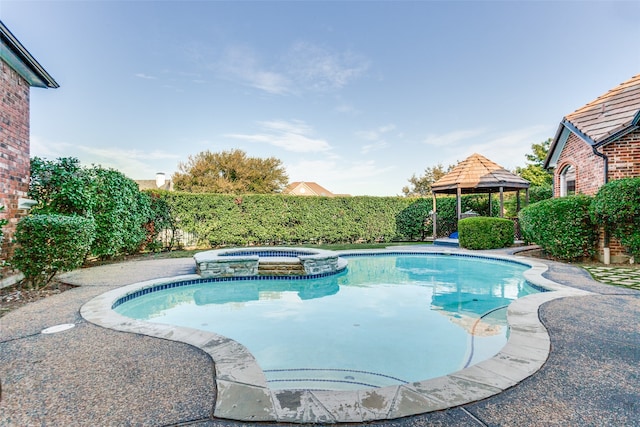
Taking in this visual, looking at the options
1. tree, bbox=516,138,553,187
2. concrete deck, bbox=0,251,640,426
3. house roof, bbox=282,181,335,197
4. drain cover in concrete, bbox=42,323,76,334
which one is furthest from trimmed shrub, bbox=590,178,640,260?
house roof, bbox=282,181,335,197

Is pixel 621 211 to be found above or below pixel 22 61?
below

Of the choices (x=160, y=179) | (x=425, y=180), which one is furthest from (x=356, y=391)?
(x=160, y=179)

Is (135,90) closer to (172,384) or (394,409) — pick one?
(172,384)

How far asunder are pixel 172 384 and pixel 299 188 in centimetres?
4946

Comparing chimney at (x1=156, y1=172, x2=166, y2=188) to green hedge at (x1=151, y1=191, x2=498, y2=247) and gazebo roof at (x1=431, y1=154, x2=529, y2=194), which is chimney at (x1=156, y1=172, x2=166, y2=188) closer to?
green hedge at (x1=151, y1=191, x2=498, y2=247)

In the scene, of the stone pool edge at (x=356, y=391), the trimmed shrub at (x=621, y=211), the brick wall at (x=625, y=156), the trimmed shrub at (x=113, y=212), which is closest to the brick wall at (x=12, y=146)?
the trimmed shrub at (x=113, y=212)

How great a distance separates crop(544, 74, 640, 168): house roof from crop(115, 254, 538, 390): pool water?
531 centimetres

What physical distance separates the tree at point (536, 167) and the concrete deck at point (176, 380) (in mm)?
30640

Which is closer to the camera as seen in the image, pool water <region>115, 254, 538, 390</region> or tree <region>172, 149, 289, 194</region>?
pool water <region>115, 254, 538, 390</region>

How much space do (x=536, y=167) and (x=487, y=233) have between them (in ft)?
76.8

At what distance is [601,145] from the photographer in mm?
10875

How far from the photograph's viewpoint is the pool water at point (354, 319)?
428 centimetres

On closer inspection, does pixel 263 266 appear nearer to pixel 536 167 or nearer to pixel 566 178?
pixel 566 178

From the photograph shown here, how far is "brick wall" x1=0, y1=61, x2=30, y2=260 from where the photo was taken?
709 centimetres
